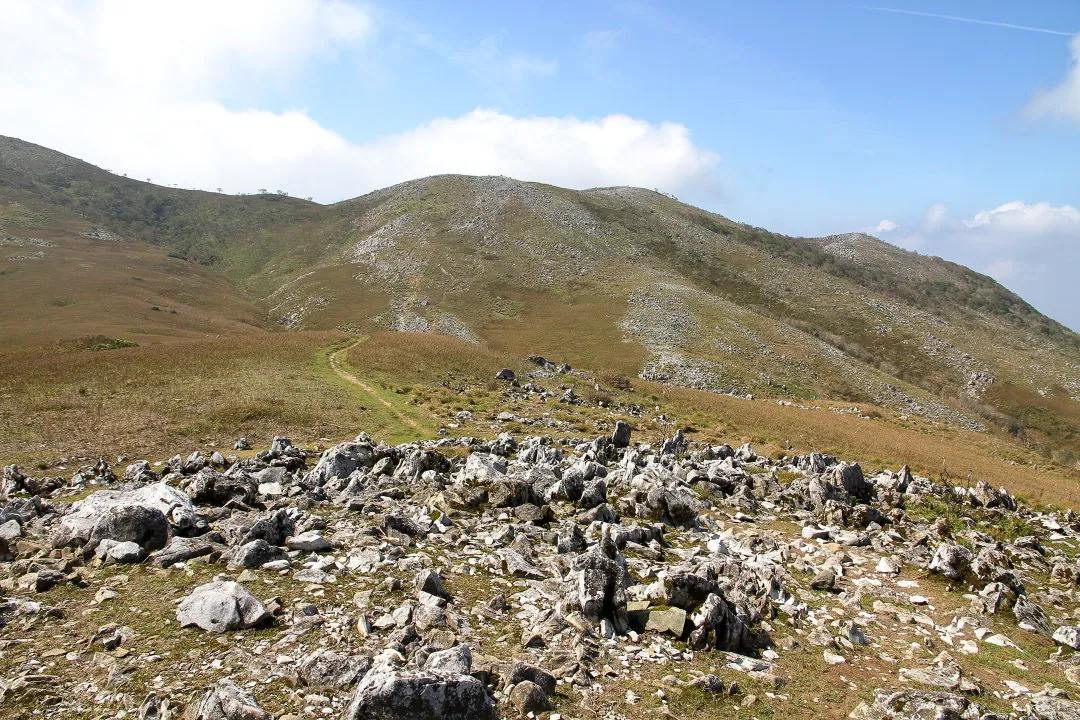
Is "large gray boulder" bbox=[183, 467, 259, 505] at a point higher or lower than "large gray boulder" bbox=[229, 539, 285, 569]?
lower

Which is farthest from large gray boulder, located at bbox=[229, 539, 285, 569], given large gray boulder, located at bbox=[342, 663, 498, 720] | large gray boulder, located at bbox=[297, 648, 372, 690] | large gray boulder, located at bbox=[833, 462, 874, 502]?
large gray boulder, located at bbox=[833, 462, 874, 502]

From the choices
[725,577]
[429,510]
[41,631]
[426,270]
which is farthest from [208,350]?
[426,270]

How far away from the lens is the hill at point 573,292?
3433 inches

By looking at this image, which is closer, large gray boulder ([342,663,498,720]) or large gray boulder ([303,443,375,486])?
large gray boulder ([342,663,498,720])

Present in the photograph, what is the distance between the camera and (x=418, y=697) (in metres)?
6.64

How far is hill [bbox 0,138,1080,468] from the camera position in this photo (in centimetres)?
8719

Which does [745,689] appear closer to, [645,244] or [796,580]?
[796,580]

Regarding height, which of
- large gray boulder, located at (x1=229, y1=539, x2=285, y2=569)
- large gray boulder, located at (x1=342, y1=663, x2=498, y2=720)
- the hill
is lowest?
→ large gray boulder, located at (x1=229, y1=539, x2=285, y2=569)

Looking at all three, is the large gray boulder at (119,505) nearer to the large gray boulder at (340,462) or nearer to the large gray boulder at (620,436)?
the large gray boulder at (340,462)

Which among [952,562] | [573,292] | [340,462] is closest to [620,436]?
[340,462]

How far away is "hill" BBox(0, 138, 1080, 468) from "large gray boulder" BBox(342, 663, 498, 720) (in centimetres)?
7357

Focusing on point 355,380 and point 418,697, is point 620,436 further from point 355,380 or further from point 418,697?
point 355,380

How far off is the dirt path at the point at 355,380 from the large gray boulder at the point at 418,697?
2781 centimetres

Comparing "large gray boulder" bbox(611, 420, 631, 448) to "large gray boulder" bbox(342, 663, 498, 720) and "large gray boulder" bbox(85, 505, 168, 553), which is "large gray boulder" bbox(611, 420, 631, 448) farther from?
"large gray boulder" bbox(342, 663, 498, 720)
